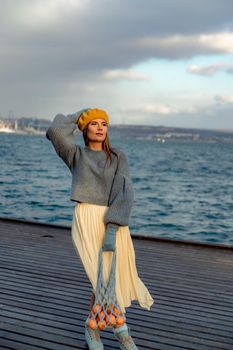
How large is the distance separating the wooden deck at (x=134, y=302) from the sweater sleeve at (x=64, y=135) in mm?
1461

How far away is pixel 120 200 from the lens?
317 cm

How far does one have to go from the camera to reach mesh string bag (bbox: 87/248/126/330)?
3.17m

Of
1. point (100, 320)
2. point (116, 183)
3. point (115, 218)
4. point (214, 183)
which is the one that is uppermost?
point (116, 183)

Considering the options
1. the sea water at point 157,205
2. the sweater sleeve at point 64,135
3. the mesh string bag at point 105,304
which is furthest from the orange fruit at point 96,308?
the sea water at point 157,205

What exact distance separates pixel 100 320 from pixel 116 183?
969 millimetres


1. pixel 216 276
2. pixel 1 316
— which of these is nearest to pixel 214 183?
pixel 216 276

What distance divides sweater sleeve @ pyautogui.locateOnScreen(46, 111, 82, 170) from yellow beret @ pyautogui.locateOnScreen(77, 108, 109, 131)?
0.15 feet

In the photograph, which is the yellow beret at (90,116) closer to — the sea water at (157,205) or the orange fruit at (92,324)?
the orange fruit at (92,324)

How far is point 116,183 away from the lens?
3.22m

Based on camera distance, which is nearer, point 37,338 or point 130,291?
point 130,291

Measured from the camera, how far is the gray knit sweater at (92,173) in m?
3.20

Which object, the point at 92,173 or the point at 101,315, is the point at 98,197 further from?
the point at 101,315

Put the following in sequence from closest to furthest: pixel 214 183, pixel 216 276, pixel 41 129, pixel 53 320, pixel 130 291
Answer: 1. pixel 130 291
2. pixel 53 320
3. pixel 216 276
4. pixel 214 183
5. pixel 41 129

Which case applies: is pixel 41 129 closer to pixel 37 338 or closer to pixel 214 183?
pixel 214 183
